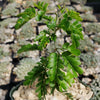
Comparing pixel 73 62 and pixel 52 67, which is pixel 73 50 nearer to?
pixel 73 62

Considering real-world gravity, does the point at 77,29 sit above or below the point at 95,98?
above

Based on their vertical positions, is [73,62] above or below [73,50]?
below

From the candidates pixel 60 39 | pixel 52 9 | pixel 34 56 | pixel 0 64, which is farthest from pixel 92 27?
pixel 0 64

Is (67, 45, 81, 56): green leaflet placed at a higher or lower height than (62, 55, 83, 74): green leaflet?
higher

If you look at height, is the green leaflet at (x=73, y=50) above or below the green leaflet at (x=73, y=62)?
above

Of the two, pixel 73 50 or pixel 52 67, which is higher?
pixel 73 50

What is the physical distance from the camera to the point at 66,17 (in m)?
1.11

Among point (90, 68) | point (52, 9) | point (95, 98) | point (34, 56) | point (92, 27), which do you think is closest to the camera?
point (95, 98)

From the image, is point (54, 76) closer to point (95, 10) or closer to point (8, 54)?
point (8, 54)

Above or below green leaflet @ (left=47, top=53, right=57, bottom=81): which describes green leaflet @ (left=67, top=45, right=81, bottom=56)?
above

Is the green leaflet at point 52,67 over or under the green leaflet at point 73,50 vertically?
under

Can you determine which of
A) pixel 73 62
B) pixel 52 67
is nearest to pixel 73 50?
pixel 73 62

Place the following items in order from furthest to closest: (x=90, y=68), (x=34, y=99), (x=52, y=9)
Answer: (x=52, y=9) → (x=90, y=68) → (x=34, y=99)

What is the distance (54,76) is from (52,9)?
2.86m
